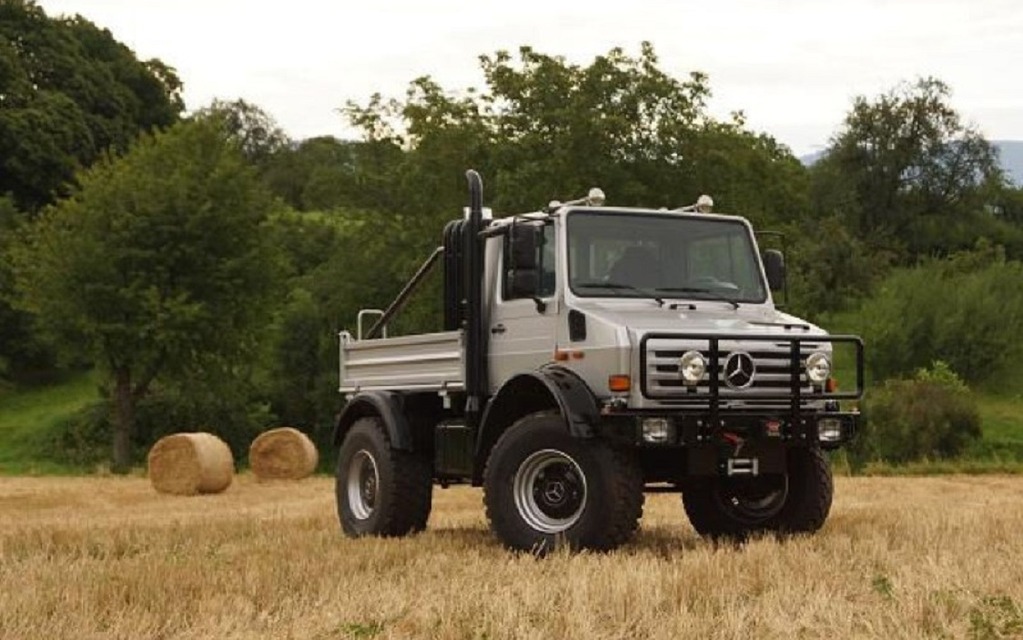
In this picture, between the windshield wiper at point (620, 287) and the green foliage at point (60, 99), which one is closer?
the windshield wiper at point (620, 287)

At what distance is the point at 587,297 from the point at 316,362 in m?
38.5

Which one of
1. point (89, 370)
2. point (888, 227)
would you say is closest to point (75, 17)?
point (89, 370)

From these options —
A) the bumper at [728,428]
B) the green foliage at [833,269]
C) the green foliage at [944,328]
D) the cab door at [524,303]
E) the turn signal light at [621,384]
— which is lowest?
the bumper at [728,428]

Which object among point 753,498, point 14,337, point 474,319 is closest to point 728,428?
point 753,498

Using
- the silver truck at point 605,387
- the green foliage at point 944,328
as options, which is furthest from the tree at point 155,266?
the silver truck at point 605,387

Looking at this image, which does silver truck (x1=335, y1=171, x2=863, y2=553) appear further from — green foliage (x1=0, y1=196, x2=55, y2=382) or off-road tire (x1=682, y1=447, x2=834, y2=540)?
green foliage (x1=0, y1=196, x2=55, y2=382)

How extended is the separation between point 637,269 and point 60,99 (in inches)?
1971

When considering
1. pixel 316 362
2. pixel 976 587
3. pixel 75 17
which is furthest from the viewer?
pixel 75 17

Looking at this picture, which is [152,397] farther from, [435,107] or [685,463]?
[685,463]

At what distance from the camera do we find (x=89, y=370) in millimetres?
56594

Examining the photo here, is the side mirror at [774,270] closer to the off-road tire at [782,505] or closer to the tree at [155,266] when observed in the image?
the off-road tire at [782,505]

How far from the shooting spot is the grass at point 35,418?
4228cm

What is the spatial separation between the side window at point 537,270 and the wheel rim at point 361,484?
2550 millimetres

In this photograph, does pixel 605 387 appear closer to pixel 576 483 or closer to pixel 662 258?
pixel 576 483
